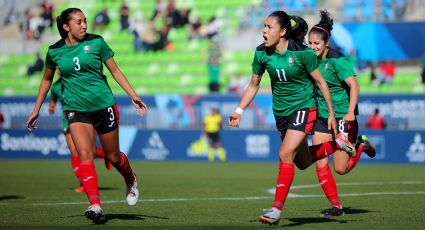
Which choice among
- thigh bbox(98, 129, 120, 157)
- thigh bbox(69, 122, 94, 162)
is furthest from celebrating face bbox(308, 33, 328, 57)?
thigh bbox(69, 122, 94, 162)

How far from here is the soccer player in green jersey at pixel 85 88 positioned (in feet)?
33.6

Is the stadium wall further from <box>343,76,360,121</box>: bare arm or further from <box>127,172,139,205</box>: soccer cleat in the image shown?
<box>127,172,139,205</box>: soccer cleat

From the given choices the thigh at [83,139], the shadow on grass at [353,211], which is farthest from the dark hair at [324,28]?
the thigh at [83,139]

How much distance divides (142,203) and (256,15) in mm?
22522

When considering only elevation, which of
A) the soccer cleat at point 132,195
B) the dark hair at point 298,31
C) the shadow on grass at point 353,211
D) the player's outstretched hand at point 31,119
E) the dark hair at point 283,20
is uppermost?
the dark hair at point 283,20

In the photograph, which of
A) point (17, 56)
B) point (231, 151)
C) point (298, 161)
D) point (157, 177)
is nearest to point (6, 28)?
point (17, 56)

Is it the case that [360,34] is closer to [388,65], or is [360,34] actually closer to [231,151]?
[388,65]

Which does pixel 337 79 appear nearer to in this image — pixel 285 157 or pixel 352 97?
pixel 352 97

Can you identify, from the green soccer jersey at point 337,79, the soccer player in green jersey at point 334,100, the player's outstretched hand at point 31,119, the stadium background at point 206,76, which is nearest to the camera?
the player's outstretched hand at point 31,119

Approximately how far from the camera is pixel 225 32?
1396 inches

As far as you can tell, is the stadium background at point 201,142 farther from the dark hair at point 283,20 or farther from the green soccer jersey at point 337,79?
the dark hair at point 283,20

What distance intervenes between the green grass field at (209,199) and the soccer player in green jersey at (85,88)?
88cm

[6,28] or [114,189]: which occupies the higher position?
[6,28]

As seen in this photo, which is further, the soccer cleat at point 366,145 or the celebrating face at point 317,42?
the soccer cleat at point 366,145
